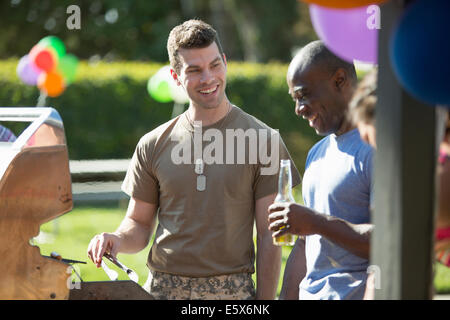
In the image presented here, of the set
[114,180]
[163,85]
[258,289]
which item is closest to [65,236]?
[163,85]

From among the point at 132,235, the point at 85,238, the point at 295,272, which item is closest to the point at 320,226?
the point at 295,272

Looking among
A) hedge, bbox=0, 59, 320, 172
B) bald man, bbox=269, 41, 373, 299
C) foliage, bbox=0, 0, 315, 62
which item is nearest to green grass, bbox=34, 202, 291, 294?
hedge, bbox=0, 59, 320, 172

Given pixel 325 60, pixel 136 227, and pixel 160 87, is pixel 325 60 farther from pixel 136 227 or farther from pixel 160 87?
pixel 160 87

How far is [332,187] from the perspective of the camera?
2594 mm

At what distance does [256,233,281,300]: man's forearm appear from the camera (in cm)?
295

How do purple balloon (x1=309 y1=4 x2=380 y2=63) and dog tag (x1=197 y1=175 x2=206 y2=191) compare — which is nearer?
purple balloon (x1=309 y1=4 x2=380 y2=63)

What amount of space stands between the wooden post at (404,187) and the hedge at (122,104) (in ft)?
38.4

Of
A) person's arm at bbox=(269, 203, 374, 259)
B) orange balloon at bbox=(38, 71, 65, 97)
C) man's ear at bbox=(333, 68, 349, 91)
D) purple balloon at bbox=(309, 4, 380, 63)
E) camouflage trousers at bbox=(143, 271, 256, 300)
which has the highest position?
orange balloon at bbox=(38, 71, 65, 97)

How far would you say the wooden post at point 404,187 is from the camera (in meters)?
1.77

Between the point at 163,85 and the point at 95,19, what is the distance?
13.9 metres

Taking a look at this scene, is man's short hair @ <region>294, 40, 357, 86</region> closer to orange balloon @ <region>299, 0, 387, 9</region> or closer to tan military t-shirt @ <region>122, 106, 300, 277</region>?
tan military t-shirt @ <region>122, 106, 300, 277</region>

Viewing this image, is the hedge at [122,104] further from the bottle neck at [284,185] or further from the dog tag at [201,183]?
the bottle neck at [284,185]

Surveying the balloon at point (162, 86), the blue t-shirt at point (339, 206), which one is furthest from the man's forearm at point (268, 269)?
the balloon at point (162, 86)
